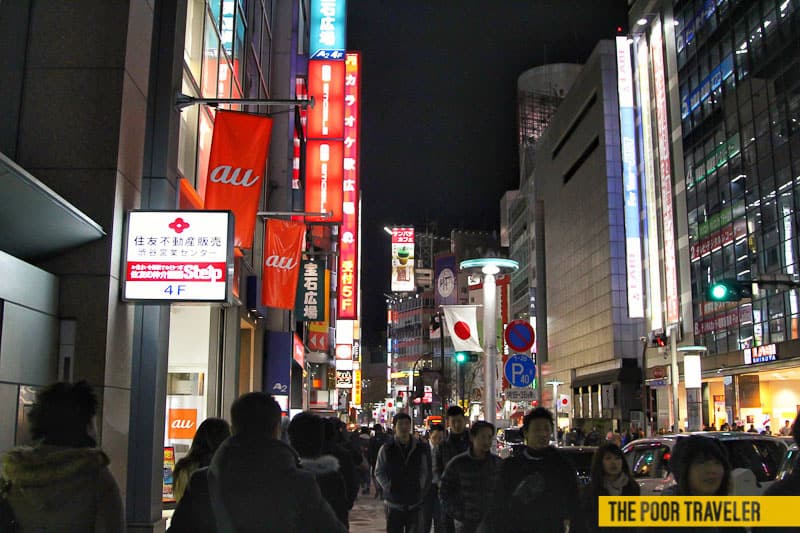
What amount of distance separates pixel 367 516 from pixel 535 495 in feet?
44.0

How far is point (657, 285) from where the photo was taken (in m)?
55.2

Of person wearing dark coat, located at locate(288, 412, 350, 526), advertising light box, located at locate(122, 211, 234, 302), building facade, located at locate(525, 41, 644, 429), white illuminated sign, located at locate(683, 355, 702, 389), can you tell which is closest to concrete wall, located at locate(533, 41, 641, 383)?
building facade, located at locate(525, 41, 644, 429)

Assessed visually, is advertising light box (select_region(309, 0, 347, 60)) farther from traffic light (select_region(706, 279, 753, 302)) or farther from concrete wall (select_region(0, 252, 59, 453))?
concrete wall (select_region(0, 252, 59, 453))

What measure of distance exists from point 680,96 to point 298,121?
106ft

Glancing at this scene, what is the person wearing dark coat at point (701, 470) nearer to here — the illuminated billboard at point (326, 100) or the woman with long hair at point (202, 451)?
the woman with long hair at point (202, 451)

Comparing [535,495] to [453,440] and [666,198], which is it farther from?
[666,198]

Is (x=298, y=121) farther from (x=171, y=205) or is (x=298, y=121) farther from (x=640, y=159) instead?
(x=640, y=159)

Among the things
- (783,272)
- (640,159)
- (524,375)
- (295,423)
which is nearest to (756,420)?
(783,272)

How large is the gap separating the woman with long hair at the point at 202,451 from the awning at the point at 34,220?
10.6 feet

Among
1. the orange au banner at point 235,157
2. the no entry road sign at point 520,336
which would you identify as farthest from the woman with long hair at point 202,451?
the no entry road sign at point 520,336

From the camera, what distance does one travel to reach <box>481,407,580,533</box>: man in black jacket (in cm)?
526

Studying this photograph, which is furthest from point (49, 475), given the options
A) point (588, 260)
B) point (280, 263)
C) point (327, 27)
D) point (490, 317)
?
point (588, 260)

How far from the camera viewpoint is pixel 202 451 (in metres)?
5.77

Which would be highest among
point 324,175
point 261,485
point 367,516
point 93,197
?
point 324,175
